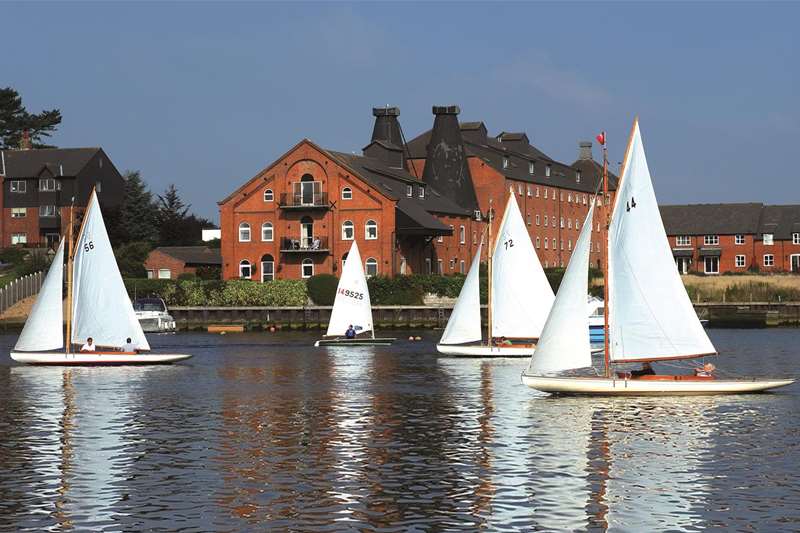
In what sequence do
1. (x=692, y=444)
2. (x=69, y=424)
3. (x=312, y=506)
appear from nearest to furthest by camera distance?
1. (x=312, y=506)
2. (x=692, y=444)
3. (x=69, y=424)

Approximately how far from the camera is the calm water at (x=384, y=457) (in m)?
22.5

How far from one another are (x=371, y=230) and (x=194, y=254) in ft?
69.4

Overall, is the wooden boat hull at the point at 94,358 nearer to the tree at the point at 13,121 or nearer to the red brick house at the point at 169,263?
the red brick house at the point at 169,263

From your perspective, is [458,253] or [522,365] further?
[458,253]

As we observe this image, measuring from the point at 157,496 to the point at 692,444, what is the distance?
43.6ft

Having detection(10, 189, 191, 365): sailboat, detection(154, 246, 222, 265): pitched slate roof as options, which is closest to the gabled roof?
detection(154, 246, 222, 265): pitched slate roof

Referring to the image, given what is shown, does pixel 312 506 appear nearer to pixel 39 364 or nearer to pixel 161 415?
pixel 161 415

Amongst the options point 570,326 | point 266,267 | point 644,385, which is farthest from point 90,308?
point 266,267

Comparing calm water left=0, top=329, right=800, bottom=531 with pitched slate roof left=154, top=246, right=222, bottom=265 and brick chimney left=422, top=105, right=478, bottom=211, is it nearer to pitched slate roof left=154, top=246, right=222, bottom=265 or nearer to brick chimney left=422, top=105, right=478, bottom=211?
pitched slate roof left=154, top=246, right=222, bottom=265

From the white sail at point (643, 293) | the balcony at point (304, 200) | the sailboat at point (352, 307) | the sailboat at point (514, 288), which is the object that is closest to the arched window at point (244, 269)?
the balcony at point (304, 200)

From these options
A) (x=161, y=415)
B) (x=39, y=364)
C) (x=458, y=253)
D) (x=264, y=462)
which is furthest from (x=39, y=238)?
(x=264, y=462)

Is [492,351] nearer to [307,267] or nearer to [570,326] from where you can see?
[570,326]

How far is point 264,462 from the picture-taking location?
28.4 meters

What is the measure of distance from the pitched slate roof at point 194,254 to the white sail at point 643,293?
81.8 metres
